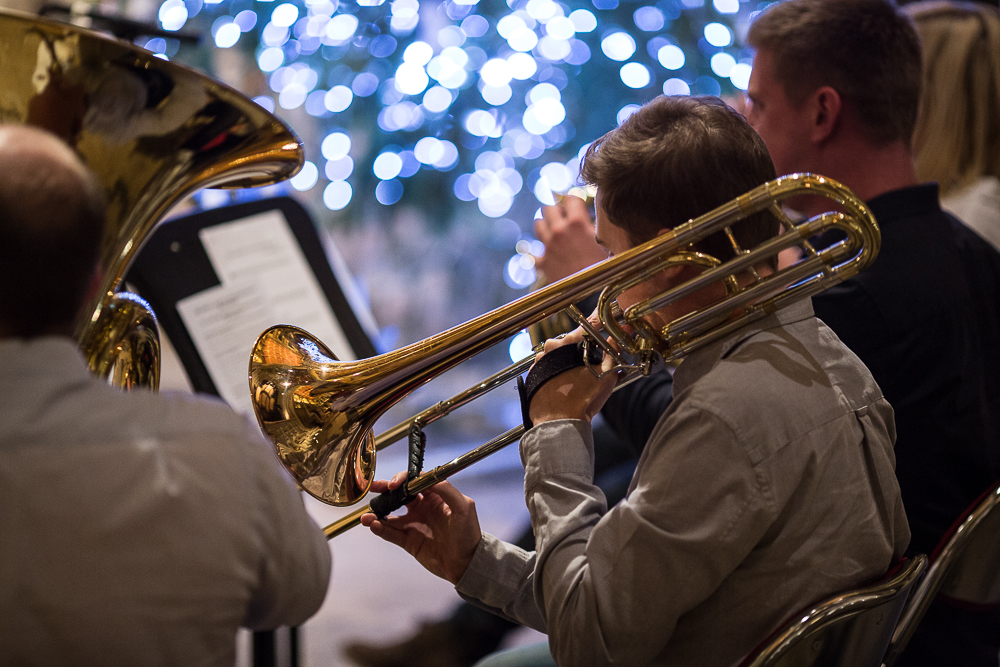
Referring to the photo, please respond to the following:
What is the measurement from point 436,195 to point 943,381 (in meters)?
2.21

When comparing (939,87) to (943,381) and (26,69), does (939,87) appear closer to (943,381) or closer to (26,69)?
(943,381)

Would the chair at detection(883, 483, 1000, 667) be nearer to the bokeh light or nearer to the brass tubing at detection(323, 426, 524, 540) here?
the brass tubing at detection(323, 426, 524, 540)

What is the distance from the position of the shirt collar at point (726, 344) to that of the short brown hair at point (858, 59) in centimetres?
60

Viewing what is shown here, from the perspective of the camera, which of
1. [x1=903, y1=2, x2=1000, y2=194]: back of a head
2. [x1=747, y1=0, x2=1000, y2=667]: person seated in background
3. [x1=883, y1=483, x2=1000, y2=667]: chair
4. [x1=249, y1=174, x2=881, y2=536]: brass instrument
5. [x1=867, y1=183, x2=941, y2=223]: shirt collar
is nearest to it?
[x1=249, y1=174, x2=881, y2=536]: brass instrument

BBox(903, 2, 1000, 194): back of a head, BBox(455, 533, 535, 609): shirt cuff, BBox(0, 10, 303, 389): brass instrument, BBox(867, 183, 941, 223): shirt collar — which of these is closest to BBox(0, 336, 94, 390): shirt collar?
BBox(0, 10, 303, 389): brass instrument

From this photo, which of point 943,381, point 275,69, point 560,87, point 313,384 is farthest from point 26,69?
point 560,87

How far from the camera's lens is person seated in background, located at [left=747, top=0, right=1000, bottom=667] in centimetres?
120

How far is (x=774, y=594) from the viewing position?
2.79 ft

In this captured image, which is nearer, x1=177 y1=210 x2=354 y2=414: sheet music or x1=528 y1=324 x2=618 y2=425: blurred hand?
x1=528 y1=324 x2=618 y2=425: blurred hand

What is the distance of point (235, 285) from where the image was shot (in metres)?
1.44

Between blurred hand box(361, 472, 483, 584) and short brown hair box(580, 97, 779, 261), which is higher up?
short brown hair box(580, 97, 779, 261)

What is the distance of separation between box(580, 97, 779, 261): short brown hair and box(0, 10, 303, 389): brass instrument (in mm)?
405

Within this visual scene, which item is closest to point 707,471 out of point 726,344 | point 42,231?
point 726,344

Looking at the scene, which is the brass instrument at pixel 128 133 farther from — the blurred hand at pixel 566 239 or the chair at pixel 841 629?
the chair at pixel 841 629
